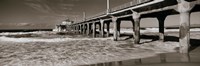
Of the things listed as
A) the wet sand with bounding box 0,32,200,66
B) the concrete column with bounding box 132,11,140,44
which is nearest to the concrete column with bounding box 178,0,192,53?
the wet sand with bounding box 0,32,200,66

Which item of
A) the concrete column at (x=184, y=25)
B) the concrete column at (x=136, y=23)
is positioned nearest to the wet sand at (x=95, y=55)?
the concrete column at (x=184, y=25)

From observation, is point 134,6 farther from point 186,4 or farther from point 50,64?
point 50,64

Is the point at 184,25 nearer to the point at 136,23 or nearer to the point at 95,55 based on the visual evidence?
the point at 95,55

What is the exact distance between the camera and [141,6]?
57.9 feet

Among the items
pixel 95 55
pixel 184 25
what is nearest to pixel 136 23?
pixel 95 55

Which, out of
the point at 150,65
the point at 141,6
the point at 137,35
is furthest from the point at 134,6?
the point at 150,65

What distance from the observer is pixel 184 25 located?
12.6 m

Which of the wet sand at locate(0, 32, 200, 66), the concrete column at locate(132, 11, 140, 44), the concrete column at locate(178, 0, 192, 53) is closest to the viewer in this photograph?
the wet sand at locate(0, 32, 200, 66)

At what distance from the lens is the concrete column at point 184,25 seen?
1234 cm

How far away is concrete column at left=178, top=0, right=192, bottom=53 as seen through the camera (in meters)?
12.3

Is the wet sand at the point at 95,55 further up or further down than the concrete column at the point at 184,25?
Answer: further down

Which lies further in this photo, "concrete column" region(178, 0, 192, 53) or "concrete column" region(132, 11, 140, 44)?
"concrete column" region(132, 11, 140, 44)

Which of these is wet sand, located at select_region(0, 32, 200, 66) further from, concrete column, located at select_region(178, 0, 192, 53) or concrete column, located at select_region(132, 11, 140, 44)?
concrete column, located at select_region(132, 11, 140, 44)

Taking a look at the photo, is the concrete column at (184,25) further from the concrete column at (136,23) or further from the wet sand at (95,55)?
the concrete column at (136,23)
